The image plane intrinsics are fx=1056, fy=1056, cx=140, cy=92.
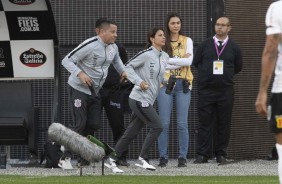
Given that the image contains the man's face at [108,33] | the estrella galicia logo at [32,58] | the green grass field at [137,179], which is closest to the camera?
the green grass field at [137,179]

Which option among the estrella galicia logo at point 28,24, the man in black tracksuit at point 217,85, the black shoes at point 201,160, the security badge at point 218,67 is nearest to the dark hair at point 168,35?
the man in black tracksuit at point 217,85

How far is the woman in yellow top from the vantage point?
50.0 feet

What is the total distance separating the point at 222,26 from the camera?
15609 mm

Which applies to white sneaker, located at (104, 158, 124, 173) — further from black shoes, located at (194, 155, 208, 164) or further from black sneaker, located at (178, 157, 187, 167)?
black shoes, located at (194, 155, 208, 164)

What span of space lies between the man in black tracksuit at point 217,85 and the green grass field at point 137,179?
2.95 m

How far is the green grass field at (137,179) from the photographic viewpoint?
12.0 metres

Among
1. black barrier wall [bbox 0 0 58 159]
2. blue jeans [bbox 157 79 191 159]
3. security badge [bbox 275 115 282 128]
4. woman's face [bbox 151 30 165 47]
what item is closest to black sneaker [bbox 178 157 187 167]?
blue jeans [bbox 157 79 191 159]

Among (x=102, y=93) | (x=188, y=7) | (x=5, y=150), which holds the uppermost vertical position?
(x=188, y=7)

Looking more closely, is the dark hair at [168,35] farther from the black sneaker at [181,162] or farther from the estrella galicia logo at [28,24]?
the estrella galicia logo at [28,24]

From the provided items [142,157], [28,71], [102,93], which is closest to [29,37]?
[28,71]

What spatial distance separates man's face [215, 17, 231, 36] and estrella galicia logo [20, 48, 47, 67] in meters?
2.59

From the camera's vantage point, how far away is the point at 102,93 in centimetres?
1492

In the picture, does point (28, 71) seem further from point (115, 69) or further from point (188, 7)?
point (188, 7)

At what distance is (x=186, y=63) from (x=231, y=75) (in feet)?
3.01
